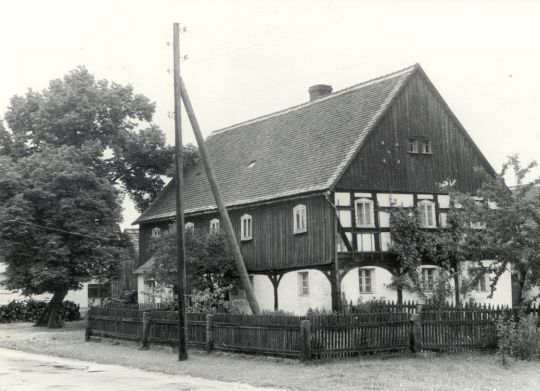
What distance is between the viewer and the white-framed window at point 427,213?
97.6ft

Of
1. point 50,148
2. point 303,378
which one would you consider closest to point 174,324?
point 303,378

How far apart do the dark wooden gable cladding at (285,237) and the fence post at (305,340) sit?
8.62 meters

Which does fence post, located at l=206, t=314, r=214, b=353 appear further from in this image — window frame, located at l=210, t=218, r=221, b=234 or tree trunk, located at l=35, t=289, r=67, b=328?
tree trunk, located at l=35, t=289, r=67, b=328

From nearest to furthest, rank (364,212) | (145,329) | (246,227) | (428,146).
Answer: (145,329), (364,212), (428,146), (246,227)

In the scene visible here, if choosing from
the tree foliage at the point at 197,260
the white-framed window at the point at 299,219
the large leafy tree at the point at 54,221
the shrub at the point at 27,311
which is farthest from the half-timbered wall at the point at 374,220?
the shrub at the point at 27,311

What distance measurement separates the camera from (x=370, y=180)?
28438 mm

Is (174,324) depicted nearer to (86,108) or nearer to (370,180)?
(370,180)

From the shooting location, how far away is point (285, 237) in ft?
97.8

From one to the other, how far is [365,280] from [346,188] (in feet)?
12.2

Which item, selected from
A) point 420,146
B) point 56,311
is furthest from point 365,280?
point 56,311

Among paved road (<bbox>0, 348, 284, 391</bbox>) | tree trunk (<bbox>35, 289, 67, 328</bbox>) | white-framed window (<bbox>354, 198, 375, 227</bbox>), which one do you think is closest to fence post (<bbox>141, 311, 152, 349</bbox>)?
paved road (<bbox>0, 348, 284, 391</bbox>)

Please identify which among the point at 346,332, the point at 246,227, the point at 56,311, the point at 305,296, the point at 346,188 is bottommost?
the point at 346,332

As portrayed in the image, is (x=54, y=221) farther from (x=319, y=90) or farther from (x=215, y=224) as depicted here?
(x=319, y=90)

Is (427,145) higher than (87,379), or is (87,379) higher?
(427,145)
